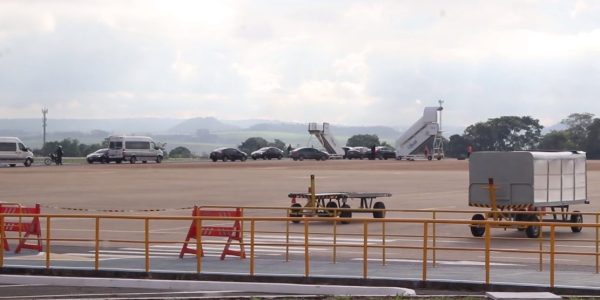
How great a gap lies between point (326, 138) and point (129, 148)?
31272 mm

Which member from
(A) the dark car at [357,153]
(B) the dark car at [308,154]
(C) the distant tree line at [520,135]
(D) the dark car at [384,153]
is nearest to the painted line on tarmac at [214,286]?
(B) the dark car at [308,154]

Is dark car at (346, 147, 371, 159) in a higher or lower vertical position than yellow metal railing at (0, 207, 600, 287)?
higher

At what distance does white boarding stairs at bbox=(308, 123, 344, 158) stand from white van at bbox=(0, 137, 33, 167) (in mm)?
38976

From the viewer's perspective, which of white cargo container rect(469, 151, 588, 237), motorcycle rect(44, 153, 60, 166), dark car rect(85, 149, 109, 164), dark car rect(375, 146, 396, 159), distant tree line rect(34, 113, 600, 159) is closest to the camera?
white cargo container rect(469, 151, 588, 237)

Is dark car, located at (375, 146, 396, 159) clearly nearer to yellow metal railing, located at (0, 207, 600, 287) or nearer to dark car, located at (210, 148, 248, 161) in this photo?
dark car, located at (210, 148, 248, 161)

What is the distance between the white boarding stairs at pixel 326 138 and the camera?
119750 millimetres

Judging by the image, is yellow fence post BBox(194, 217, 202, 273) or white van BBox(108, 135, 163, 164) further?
white van BBox(108, 135, 163, 164)

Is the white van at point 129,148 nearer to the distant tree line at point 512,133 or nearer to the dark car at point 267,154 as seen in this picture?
the dark car at point 267,154

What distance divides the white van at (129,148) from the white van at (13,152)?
8546mm

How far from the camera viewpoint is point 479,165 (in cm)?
3288

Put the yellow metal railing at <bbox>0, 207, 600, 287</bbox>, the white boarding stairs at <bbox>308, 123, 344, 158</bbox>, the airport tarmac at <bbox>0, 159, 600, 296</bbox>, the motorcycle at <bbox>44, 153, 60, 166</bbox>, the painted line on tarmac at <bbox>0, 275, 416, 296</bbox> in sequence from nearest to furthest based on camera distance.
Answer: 1. the painted line on tarmac at <bbox>0, 275, 416, 296</bbox>
2. the yellow metal railing at <bbox>0, 207, 600, 287</bbox>
3. the airport tarmac at <bbox>0, 159, 600, 296</bbox>
4. the motorcycle at <bbox>44, 153, 60, 166</bbox>
5. the white boarding stairs at <bbox>308, 123, 344, 158</bbox>

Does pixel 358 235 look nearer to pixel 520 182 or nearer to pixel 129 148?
pixel 520 182

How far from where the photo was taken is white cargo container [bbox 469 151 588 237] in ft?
104

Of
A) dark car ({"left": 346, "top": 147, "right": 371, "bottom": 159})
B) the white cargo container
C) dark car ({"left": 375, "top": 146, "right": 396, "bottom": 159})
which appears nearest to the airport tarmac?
the white cargo container
